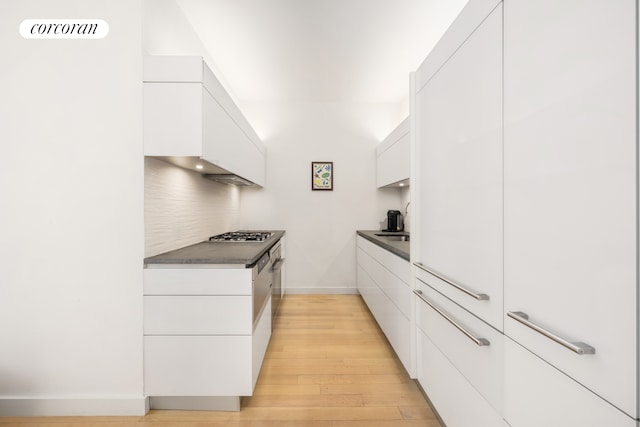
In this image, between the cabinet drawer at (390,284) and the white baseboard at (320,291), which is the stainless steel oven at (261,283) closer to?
the cabinet drawer at (390,284)

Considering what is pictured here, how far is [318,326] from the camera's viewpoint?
2.99 meters

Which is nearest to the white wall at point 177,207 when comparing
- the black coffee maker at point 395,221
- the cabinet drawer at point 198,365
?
the cabinet drawer at point 198,365

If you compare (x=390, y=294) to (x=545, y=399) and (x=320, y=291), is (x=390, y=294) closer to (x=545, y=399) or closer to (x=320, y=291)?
(x=545, y=399)

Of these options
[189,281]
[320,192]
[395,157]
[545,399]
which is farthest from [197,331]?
[320,192]

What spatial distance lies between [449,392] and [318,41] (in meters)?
2.78

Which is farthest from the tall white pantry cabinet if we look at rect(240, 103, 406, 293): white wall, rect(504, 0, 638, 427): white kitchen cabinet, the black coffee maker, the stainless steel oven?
rect(240, 103, 406, 293): white wall

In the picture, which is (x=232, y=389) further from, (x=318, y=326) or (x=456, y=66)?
(x=456, y=66)

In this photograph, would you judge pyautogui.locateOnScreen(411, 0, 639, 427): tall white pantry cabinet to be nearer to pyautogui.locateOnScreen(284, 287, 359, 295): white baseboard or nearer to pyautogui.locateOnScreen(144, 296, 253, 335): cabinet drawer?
pyautogui.locateOnScreen(144, 296, 253, 335): cabinet drawer

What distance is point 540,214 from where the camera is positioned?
0.86 metres

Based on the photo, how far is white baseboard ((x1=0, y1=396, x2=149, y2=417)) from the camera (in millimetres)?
1670

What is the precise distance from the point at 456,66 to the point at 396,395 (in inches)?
74.6

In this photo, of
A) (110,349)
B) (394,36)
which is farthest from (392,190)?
(110,349)

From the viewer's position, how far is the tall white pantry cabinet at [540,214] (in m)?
0.65

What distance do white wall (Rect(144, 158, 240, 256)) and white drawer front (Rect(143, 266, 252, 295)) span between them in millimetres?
164
